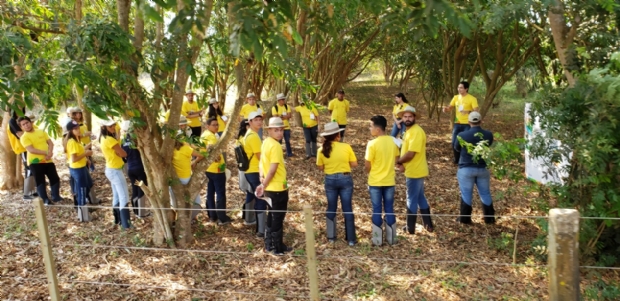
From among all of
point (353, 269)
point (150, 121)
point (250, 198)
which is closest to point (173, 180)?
point (150, 121)

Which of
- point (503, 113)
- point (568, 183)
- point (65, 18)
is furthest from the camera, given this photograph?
point (503, 113)

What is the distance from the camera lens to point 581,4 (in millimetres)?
5102

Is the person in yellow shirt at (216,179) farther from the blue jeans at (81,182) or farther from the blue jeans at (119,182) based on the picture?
the blue jeans at (81,182)

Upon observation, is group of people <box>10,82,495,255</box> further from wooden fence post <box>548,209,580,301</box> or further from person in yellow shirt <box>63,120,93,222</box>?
wooden fence post <box>548,209,580,301</box>

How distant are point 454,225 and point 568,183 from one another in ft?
6.91

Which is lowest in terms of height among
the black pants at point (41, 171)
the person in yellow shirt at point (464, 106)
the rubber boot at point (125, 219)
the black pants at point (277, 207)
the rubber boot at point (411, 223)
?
the rubber boot at point (411, 223)

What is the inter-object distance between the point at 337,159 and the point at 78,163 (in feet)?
12.9

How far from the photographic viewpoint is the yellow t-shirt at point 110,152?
20.7ft

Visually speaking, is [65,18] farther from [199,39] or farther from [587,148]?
[587,148]

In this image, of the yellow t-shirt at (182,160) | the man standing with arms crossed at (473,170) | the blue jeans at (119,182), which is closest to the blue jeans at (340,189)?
the man standing with arms crossed at (473,170)

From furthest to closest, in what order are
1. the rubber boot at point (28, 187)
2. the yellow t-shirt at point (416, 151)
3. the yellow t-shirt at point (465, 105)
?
1. the yellow t-shirt at point (465, 105)
2. the rubber boot at point (28, 187)
3. the yellow t-shirt at point (416, 151)

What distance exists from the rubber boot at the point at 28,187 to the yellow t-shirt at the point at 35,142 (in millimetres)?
855

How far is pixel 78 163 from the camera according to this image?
6930mm

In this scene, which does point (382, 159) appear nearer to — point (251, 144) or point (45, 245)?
point (251, 144)
